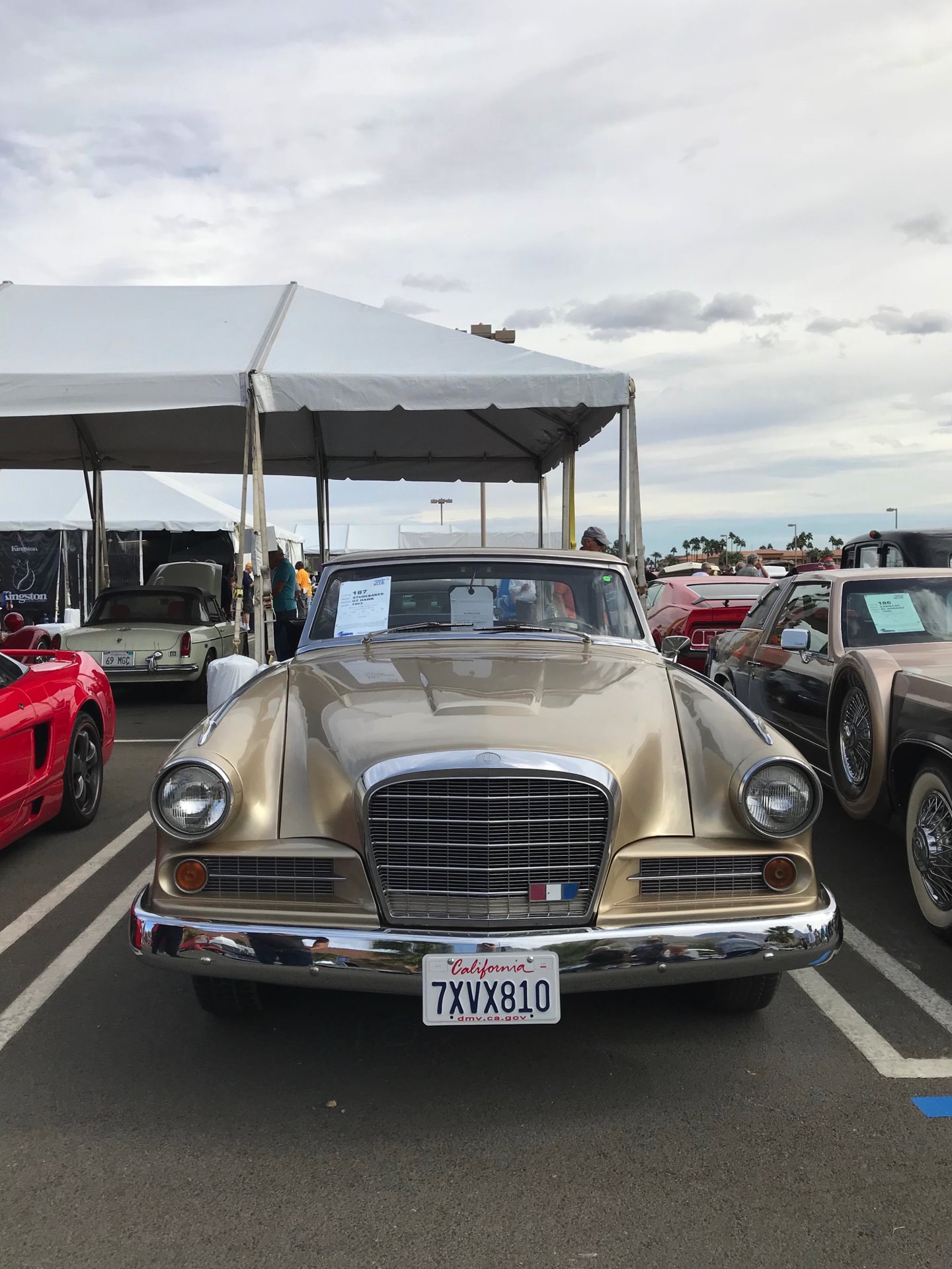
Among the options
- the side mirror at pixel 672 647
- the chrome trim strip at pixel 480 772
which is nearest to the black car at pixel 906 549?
the side mirror at pixel 672 647

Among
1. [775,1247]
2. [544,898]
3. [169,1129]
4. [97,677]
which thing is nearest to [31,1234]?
[169,1129]

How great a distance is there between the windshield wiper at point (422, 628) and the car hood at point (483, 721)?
0.40m

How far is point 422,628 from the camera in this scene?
14.4 feet

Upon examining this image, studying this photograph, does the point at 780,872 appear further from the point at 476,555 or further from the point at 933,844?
the point at 476,555

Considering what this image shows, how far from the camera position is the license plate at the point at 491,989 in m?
2.68

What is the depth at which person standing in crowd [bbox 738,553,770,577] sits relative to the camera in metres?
15.6

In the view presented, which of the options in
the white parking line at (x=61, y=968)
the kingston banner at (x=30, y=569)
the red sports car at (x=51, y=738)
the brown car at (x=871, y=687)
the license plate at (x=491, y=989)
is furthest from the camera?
the kingston banner at (x=30, y=569)

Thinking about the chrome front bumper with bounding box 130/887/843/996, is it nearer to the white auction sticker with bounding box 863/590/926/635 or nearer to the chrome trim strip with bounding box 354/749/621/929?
the chrome trim strip with bounding box 354/749/621/929

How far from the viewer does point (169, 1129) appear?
9.09ft

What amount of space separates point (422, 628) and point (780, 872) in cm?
197

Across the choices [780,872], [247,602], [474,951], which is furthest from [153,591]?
[780,872]

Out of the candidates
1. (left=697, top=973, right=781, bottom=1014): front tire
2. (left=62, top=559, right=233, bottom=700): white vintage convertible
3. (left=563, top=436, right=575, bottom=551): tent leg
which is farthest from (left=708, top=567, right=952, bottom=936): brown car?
(left=62, top=559, right=233, bottom=700): white vintage convertible

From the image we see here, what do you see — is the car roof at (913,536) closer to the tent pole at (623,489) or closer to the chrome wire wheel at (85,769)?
the tent pole at (623,489)

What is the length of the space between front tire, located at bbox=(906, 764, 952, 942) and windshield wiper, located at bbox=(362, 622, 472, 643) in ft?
6.63
